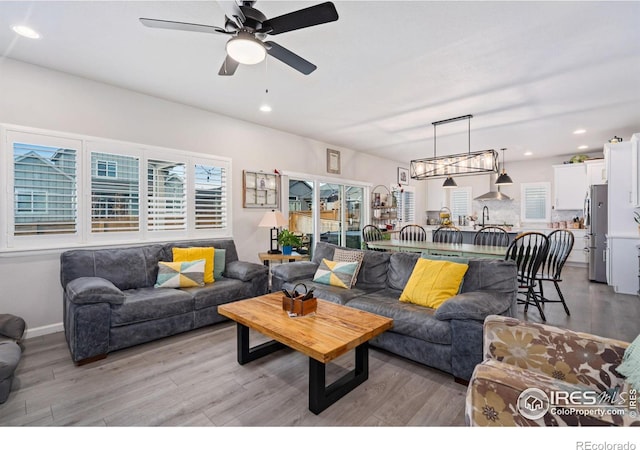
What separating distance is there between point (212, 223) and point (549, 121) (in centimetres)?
543

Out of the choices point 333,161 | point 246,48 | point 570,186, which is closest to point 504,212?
point 570,186

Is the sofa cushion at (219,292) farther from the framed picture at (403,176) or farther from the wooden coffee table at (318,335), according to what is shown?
the framed picture at (403,176)

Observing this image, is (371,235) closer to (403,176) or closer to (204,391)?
(403,176)

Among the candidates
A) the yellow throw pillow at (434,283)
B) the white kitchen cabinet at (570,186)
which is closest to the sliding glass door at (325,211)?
the yellow throw pillow at (434,283)

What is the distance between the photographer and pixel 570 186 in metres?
6.88

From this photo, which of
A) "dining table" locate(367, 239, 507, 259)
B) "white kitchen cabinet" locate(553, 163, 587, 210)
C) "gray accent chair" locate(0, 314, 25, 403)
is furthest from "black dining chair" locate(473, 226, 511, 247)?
"gray accent chair" locate(0, 314, 25, 403)

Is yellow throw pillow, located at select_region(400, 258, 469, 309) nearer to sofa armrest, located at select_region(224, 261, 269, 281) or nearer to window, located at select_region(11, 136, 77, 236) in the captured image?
sofa armrest, located at select_region(224, 261, 269, 281)

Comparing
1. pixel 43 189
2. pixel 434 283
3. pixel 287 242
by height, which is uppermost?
pixel 43 189

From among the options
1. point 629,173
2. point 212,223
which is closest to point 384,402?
point 212,223

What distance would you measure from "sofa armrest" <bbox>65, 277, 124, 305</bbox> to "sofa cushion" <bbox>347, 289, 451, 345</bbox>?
213 cm

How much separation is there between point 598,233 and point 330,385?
6022mm

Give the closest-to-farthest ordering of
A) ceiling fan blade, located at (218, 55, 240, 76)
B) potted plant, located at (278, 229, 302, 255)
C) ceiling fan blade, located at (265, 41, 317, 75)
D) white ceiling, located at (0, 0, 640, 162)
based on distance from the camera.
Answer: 1. ceiling fan blade, located at (265, 41, 317, 75)
2. white ceiling, located at (0, 0, 640, 162)
3. ceiling fan blade, located at (218, 55, 240, 76)
4. potted plant, located at (278, 229, 302, 255)

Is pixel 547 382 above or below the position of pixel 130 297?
above

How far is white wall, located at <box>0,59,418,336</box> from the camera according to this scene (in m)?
2.98
